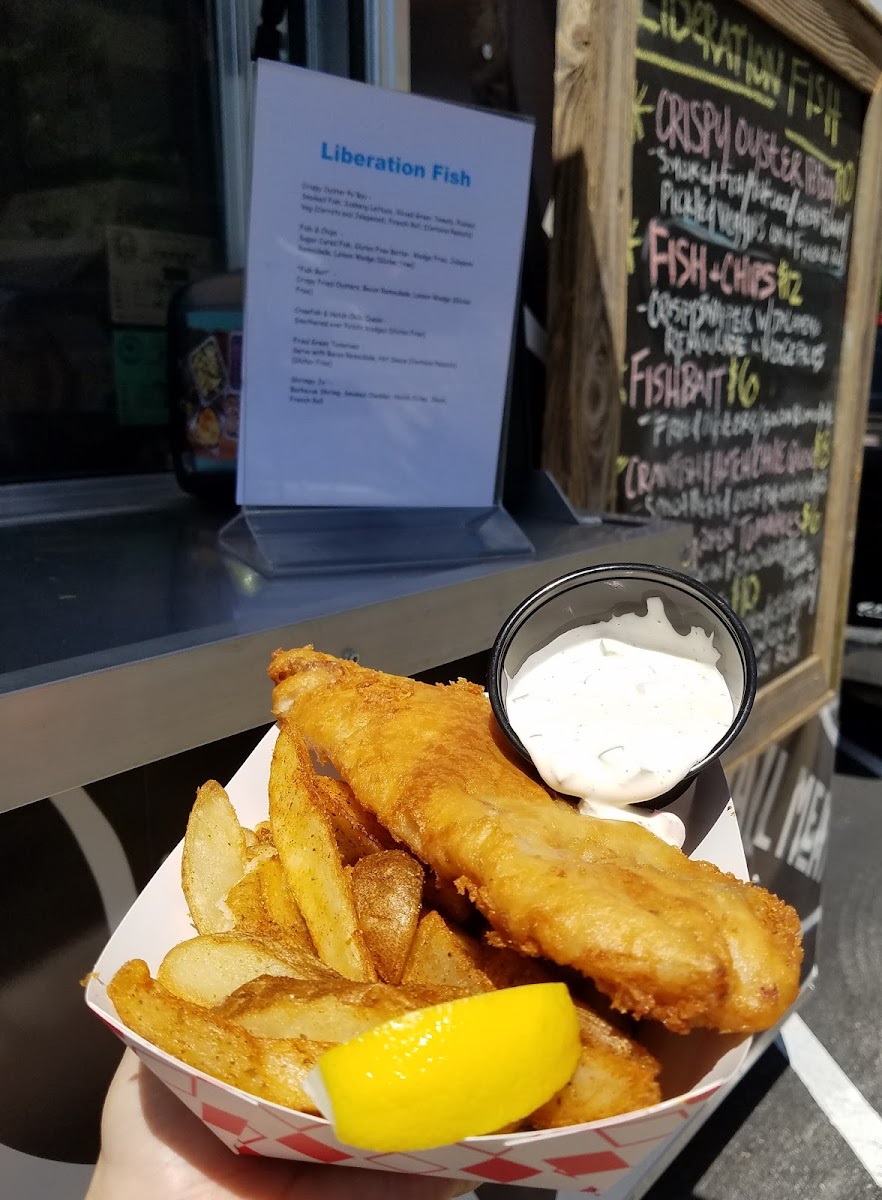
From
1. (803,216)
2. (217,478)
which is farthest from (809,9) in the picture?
(217,478)

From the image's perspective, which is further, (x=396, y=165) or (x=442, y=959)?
(x=396, y=165)

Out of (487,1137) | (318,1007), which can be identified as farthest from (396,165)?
(487,1137)

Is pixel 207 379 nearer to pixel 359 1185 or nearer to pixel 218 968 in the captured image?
pixel 218 968

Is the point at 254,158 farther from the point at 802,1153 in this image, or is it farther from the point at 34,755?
the point at 802,1153

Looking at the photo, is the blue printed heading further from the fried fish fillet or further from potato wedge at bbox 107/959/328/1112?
potato wedge at bbox 107/959/328/1112

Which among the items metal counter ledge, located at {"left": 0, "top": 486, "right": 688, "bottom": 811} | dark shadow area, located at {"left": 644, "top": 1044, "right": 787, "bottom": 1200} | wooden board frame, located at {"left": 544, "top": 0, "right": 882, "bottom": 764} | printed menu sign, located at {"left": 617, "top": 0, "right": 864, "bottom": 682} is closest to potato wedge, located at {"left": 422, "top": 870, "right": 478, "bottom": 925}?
metal counter ledge, located at {"left": 0, "top": 486, "right": 688, "bottom": 811}

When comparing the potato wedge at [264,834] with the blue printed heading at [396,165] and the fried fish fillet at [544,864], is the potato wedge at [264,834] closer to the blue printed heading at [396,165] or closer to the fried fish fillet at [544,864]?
the fried fish fillet at [544,864]

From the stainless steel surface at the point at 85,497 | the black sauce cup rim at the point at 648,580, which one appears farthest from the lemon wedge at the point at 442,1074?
the stainless steel surface at the point at 85,497
